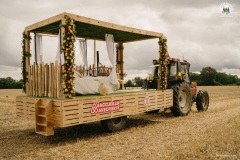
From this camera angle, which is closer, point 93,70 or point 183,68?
point 93,70

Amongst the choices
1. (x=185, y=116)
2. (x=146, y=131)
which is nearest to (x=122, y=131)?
(x=146, y=131)

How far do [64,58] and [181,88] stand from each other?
19.8ft

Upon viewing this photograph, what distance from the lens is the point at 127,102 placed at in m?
8.33

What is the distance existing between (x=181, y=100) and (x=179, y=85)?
847mm

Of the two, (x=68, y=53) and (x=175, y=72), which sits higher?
(x=68, y=53)

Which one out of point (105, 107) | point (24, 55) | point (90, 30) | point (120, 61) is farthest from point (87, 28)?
point (120, 61)

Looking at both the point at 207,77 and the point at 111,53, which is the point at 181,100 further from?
the point at 207,77

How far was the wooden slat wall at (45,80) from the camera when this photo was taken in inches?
280

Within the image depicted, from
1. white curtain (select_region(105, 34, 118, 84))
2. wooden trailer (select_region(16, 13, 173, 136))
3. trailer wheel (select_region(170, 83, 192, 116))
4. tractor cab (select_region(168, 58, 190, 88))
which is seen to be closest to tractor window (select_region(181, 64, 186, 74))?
tractor cab (select_region(168, 58, 190, 88))

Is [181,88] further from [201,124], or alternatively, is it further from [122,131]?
[122,131]

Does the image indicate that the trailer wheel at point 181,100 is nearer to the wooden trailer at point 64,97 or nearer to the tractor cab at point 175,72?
the tractor cab at point 175,72

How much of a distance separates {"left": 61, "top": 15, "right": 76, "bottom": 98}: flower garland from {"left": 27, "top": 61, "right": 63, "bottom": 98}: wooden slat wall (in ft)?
0.91

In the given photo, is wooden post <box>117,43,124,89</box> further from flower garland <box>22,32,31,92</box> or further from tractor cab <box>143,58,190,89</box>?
flower garland <box>22,32,31,92</box>

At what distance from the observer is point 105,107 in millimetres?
7531
